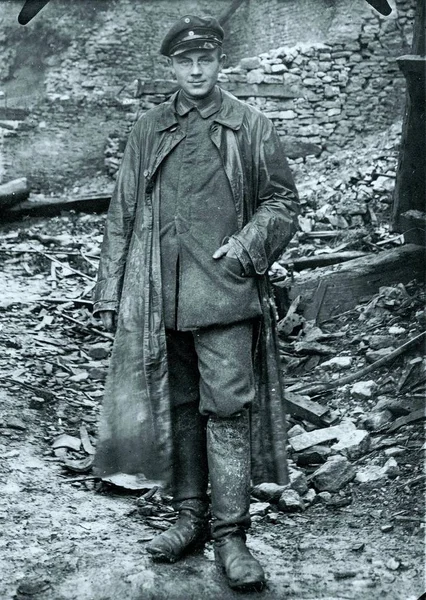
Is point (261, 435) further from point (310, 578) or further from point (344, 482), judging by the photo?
point (344, 482)

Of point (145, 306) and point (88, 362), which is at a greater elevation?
point (145, 306)

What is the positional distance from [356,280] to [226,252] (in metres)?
4.02

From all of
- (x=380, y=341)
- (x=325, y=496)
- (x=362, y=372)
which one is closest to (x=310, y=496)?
(x=325, y=496)

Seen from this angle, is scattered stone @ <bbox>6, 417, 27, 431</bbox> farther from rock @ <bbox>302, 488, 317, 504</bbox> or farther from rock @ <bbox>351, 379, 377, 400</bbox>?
rock @ <bbox>351, 379, 377, 400</bbox>

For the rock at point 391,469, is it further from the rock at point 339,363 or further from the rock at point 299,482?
the rock at point 339,363

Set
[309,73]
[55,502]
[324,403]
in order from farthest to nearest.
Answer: [309,73], [324,403], [55,502]

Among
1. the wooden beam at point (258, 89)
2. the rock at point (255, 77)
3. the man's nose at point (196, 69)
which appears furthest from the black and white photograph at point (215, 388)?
the rock at point (255, 77)

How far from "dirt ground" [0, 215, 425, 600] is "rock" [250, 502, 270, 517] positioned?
0.11ft

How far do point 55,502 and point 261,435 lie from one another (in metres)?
1.31

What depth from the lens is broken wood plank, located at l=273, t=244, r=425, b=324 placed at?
6.84m

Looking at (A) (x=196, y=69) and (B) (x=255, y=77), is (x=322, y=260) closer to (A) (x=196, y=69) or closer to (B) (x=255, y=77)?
(A) (x=196, y=69)

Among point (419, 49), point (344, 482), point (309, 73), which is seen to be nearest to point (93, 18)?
point (309, 73)

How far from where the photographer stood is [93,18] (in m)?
18.0

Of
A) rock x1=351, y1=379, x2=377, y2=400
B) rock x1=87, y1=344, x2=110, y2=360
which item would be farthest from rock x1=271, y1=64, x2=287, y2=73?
rock x1=351, y1=379, x2=377, y2=400
